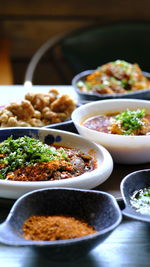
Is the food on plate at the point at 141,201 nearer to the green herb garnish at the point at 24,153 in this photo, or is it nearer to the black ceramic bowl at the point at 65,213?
the black ceramic bowl at the point at 65,213

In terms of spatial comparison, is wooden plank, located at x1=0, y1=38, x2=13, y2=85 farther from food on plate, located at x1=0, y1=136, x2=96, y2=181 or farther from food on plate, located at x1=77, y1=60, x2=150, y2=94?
food on plate, located at x1=0, y1=136, x2=96, y2=181

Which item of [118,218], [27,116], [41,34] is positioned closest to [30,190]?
[118,218]

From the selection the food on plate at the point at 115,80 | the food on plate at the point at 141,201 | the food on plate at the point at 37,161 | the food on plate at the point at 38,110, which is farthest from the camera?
the food on plate at the point at 115,80

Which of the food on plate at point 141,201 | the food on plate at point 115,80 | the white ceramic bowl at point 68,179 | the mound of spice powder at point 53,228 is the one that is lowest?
the food on plate at point 141,201

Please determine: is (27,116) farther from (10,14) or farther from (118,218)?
(10,14)

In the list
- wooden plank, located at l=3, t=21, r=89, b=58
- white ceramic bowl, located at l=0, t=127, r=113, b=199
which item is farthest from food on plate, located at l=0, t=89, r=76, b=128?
wooden plank, located at l=3, t=21, r=89, b=58

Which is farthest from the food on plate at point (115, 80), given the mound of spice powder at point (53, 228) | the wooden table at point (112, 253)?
the mound of spice powder at point (53, 228)
